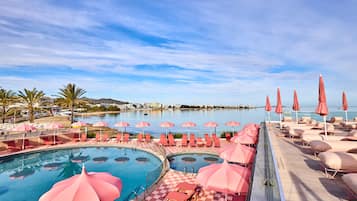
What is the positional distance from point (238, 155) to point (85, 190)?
421cm

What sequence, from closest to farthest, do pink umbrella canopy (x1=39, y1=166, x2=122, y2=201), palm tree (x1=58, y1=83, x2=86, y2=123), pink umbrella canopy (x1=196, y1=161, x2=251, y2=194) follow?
1. pink umbrella canopy (x1=39, y1=166, x2=122, y2=201)
2. pink umbrella canopy (x1=196, y1=161, x2=251, y2=194)
3. palm tree (x1=58, y1=83, x2=86, y2=123)

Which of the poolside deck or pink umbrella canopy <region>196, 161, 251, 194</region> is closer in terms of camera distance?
the poolside deck

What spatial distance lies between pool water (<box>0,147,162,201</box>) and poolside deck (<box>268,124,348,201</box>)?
5075 mm

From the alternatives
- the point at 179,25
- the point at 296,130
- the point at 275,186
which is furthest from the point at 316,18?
the point at 275,186

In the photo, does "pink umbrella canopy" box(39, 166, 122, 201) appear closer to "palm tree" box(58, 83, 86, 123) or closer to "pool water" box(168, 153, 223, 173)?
"pool water" box(168, 153, 223, 173)

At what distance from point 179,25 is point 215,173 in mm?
14408

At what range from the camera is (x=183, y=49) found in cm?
2123

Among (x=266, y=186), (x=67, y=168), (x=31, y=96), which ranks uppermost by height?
(x=31, y=96)

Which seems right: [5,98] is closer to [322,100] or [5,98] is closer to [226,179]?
[226,179]

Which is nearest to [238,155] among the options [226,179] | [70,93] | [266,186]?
[226,179]

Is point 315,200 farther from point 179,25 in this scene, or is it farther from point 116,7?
point 179,25

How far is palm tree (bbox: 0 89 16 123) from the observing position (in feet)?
81.8

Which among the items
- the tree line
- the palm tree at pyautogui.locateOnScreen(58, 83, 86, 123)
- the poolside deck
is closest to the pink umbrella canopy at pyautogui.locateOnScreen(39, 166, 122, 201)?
the poolside deck

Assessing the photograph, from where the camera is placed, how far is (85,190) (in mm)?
3887
